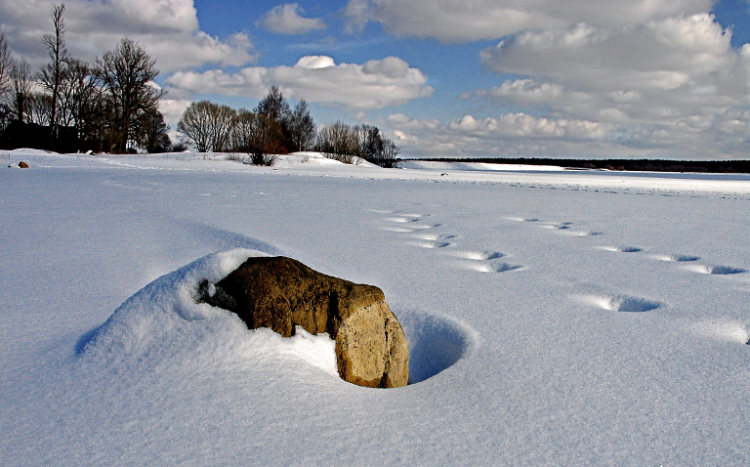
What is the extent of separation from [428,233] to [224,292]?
243 cm

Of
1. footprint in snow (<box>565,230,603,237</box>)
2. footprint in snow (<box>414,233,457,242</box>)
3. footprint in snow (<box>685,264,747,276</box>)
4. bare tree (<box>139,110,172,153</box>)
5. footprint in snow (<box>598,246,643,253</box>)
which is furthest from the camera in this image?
bare tree (<box>139,110,172,153</box>)

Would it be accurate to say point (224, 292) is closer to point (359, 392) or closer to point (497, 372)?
point (359, 392)

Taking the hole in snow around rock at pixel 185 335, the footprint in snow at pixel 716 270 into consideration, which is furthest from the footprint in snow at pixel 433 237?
the hole in snow around rock at pixel 185 335

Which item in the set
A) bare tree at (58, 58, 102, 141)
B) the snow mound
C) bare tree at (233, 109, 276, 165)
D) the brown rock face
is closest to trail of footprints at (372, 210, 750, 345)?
the brown rock face

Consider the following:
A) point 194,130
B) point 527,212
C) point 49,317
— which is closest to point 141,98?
point 194,130

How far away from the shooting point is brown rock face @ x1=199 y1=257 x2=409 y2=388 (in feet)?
4.63

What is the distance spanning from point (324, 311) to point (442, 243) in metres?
1.93

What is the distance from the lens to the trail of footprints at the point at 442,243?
2.64 metres

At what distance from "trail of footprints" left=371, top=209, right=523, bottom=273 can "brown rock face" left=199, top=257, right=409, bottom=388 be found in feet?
3.67

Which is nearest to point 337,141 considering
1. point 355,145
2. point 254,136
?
point 355,145

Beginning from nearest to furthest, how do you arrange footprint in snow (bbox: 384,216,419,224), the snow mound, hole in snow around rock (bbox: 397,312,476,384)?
the snow mound → hole in snow around rock (bbox: 397,312,476,384) → footprint in snow (bbox: 384,216,419,224)

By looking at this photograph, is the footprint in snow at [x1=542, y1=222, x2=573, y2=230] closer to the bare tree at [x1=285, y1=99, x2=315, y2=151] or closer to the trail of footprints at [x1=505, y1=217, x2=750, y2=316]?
the trail of footprints at [x1=505, y1=217, x2=750, y2=316]

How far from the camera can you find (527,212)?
5355 mm

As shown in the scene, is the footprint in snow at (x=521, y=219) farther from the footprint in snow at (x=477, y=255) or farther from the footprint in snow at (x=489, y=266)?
the footprint in snow at (x=489, y=266)
